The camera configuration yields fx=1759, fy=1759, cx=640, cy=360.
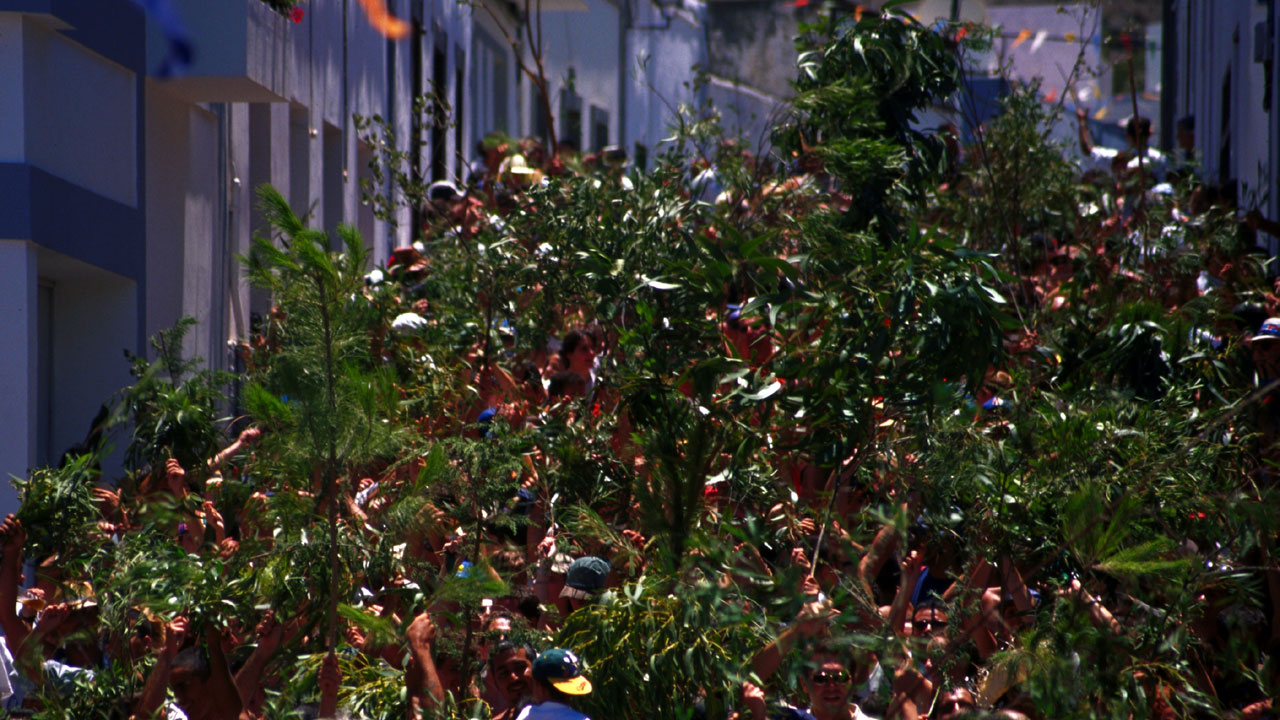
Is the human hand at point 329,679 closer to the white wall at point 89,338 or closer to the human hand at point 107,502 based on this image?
the human hand at point 107,502

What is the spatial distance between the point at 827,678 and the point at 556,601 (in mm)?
1382

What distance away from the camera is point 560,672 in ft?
19.8

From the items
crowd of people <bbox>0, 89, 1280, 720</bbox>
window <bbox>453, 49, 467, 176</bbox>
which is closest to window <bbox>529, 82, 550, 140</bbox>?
window <bbox>453, 49, 467, 176</bbox>

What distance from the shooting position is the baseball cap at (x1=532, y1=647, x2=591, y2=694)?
6.03 m

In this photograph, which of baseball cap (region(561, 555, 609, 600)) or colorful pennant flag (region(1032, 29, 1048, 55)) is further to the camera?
colorful pennant flag (region(1032, 29, 1048, 55))

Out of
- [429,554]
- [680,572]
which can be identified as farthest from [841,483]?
[429,554]

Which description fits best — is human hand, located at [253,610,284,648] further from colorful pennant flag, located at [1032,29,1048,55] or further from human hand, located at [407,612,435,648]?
colorful pennant flag, located at [1032,29,1048,55]

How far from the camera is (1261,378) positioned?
7602 millimetres

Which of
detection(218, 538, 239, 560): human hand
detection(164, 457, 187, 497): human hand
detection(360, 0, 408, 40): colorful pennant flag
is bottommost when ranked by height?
detection(218, 538, 239, 560): human hand

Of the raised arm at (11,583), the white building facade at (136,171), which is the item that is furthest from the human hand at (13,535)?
the white building facade at (136,171)

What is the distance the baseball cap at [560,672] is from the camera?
6027 mm

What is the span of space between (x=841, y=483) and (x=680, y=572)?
1.29 metres

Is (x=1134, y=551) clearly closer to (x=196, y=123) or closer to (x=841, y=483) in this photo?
(x=841, y=483)

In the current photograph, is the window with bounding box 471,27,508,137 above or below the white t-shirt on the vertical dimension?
above
